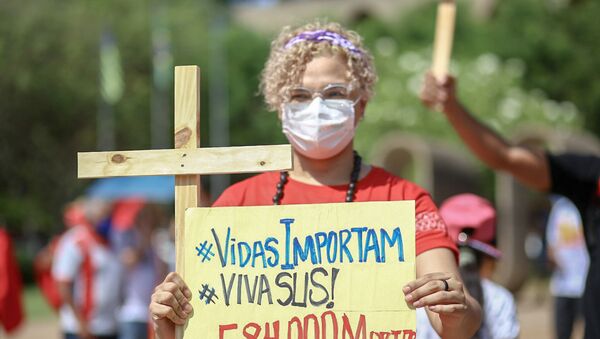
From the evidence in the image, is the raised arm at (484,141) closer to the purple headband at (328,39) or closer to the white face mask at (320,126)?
the purple headband at (328,39)

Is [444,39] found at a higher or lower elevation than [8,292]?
higher

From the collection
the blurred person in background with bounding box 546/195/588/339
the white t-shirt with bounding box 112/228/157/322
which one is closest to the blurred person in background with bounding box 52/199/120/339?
the white t-shirt with bounding box 112/228/157/322

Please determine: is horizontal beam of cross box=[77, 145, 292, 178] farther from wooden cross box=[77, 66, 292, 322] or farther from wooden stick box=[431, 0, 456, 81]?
wooden stick box=[431, 0, 456, 81]

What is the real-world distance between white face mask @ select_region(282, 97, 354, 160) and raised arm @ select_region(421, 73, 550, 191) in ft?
3.45

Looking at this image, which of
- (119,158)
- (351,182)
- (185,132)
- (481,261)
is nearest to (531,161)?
(481,261)

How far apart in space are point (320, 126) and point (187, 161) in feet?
1.35

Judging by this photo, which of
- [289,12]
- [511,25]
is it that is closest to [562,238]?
[511,25]

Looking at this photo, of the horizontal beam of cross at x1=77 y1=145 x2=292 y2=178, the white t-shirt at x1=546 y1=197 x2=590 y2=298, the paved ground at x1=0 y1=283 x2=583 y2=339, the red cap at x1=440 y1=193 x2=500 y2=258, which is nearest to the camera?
the horizontal beam of cross at x1=77 y1=145 x2=292 y2=178

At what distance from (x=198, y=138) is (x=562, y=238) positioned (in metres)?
7.88

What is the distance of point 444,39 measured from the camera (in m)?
4.23

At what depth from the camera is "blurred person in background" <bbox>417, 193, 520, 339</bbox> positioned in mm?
4520

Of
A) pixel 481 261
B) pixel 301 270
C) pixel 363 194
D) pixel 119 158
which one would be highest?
pixel 119 158

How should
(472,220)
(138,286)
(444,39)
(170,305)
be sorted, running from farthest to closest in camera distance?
(138,286) → (472,220) → (444,39) → (170,305)

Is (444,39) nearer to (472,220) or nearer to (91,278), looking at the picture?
(472,220)
